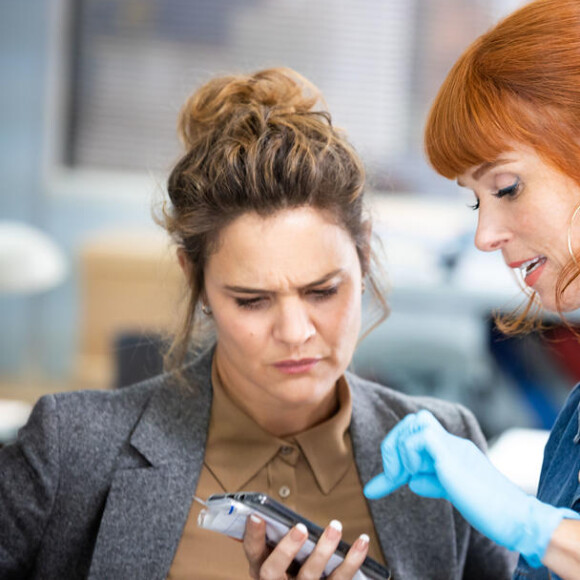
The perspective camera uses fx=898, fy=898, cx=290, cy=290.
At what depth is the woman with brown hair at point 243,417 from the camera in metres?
1.32

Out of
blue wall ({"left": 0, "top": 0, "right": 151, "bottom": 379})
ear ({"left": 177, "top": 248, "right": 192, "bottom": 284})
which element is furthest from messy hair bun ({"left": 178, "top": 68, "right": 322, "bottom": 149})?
blue wall ({"left": 0, "top": 0, "right": 151, "bottom": 379})

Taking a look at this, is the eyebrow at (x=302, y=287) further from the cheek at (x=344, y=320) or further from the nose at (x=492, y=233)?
the nose at (x=492, y=233)

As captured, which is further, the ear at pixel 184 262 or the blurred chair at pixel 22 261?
the blurred chair at pixel 22 261

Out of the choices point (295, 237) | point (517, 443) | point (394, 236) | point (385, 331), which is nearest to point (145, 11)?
point (394, 236)

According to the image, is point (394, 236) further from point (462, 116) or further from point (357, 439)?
point (462, 116)

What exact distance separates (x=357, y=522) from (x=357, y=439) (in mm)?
135

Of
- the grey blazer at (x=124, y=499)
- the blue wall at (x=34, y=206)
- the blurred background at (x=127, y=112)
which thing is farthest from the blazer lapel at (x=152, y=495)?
the blue wall at (x=34, y=206)

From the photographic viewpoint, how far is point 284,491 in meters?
1.38

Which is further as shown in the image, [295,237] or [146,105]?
[146,105]

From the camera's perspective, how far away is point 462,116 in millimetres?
1099

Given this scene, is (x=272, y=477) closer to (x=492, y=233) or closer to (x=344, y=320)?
(x=344, y=320)

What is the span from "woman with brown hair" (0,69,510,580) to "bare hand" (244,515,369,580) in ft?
0.54

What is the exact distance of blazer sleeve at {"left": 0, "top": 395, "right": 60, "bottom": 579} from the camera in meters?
1.30

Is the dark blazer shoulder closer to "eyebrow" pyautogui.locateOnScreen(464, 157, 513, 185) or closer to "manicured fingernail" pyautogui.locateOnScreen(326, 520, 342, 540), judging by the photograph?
"manicured fingernail" pyautogui.locateOnScreen(326, 520, 342, 540)
